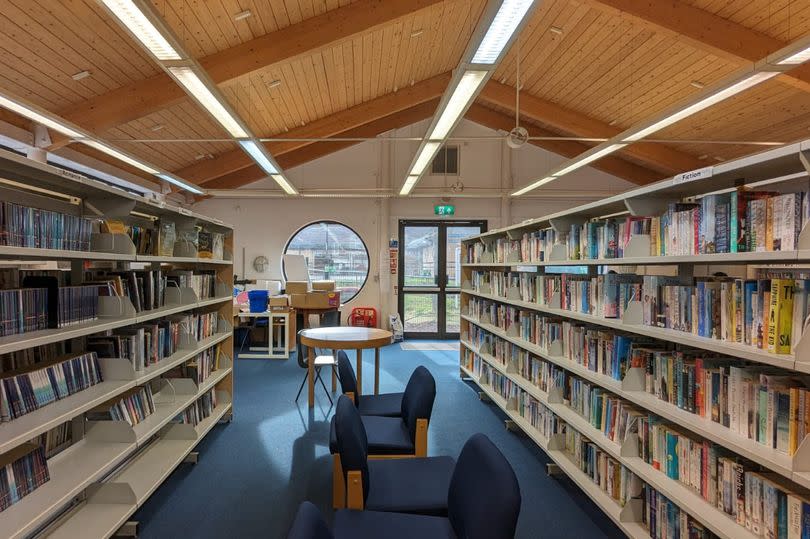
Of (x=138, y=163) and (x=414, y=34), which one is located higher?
(x=414, y=34)

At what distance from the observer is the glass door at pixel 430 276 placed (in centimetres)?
938

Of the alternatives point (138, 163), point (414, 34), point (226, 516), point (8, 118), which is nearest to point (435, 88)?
point (414, 34)

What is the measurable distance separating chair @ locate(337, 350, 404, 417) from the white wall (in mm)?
5633

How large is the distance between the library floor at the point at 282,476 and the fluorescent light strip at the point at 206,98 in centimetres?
292

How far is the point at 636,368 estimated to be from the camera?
2445 mm

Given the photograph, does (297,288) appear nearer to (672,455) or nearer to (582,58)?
(582,58)

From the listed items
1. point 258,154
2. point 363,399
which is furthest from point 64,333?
point 258,154

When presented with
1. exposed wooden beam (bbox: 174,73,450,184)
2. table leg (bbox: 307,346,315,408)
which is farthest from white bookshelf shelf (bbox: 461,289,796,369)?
exposed wooden beam (bbox: 174,73,450,184)

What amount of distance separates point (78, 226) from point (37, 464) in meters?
1.17

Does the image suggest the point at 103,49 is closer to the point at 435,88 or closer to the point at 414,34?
the point at 414,34

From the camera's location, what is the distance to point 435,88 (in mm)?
7043

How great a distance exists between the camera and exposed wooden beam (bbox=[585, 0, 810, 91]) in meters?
4.33

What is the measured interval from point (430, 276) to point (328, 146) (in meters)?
3.36

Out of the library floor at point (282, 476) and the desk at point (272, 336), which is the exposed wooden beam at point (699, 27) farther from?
the desk at point (272, 336)
